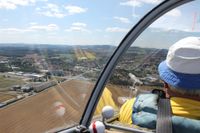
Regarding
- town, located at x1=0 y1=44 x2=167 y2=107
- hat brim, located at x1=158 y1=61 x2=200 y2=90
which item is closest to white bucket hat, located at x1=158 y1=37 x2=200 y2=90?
hat brim, located at x1=158 y1=61 x2=200 y2=90

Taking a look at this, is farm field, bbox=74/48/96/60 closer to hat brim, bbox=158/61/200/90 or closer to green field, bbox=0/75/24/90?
green field, bbox=0/75/24/90

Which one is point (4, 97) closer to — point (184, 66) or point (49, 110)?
point (49, 110)

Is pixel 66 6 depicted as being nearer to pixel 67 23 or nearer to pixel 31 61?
pixel 67 23

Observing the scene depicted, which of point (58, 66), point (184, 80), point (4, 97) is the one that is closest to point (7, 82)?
point (4, 97)

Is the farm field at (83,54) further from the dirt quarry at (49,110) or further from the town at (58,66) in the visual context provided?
the dirt quarry at (49,110)

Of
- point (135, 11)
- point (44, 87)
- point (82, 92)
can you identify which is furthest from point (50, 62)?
point (135, 11)

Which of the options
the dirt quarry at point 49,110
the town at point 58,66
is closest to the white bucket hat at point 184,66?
the town at point 58,66
